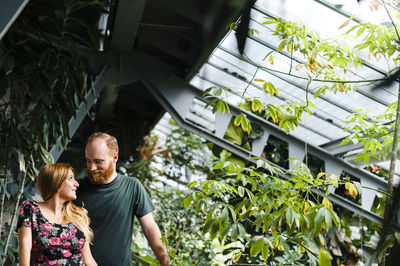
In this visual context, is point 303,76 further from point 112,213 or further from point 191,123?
point 112,213

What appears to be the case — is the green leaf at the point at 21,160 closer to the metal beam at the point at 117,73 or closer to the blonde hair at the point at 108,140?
the metal beam at the point at 117,73

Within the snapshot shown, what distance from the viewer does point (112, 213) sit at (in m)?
2.03

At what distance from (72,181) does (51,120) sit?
6.19 ft

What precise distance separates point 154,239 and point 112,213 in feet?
0.72

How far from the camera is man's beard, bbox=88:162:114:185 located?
6.70 feet

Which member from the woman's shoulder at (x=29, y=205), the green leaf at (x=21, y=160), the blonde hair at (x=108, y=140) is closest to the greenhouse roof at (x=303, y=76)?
the blonde hair at (x=108, y=140)

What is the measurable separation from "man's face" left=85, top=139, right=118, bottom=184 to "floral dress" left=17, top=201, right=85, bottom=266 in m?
0.24

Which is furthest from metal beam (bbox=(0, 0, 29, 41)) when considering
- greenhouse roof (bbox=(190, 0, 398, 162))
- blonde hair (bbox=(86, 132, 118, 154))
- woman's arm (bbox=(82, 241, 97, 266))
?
greenhouse roof (bbox=(190, 0, 398, 162))

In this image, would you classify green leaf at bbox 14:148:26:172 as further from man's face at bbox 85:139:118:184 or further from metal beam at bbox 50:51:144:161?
man's face at bbox 85:139:118:184

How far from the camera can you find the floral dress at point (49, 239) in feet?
6.06

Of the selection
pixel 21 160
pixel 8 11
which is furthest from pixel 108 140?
pixel 21 160

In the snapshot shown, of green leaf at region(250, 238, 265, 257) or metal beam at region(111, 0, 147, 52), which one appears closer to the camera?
green leaf at region(250, 238, 265, 257)

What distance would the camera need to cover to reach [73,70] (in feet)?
12.9

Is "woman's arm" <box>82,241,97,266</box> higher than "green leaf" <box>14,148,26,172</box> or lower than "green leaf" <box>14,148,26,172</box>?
lower
